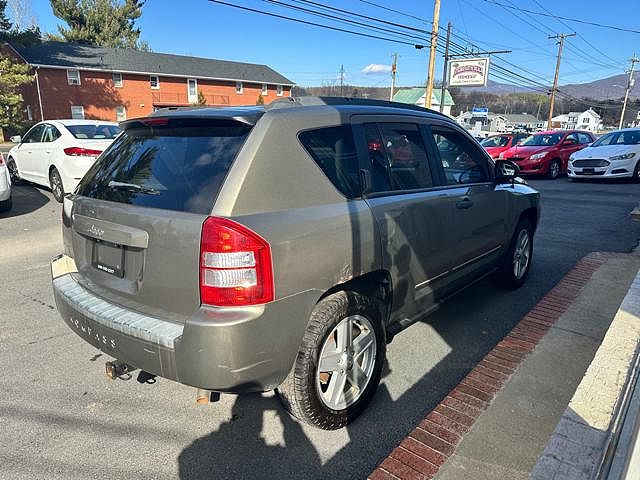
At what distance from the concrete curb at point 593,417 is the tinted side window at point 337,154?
169cm

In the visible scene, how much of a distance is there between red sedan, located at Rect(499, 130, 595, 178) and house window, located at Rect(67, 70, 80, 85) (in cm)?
3423

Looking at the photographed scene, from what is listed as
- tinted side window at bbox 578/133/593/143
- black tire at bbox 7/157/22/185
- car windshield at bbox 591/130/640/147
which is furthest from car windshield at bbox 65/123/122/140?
tinted side window at bbox 578/133/593/143

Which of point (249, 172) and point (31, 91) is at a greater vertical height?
point (31, 91)

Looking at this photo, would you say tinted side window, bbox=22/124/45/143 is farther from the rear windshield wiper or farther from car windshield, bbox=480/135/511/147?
car windshield, bbox=480/135/511/147

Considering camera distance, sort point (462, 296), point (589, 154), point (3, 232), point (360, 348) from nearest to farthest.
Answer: point (360, 348) → point (462, 296) → point (3, 232) → point (589, 154)

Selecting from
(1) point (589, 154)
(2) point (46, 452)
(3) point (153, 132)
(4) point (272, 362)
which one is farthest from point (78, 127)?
(1) point (589, 154)

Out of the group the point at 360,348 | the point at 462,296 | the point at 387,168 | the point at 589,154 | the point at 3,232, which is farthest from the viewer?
the point at 589,154

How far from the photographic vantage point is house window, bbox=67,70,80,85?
118 ft

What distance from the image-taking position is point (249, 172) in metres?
2.21

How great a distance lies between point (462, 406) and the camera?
2697 millimetres

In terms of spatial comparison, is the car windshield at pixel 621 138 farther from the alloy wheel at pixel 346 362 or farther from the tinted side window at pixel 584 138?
the alloy wheel at pixel 346 362

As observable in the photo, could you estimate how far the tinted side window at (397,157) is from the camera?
2918 millimetres

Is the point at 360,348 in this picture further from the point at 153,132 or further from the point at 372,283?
the point at 153,132

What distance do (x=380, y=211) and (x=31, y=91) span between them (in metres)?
40.9
